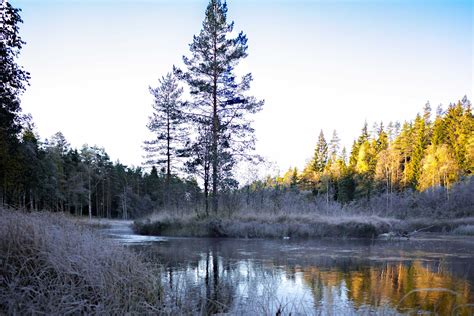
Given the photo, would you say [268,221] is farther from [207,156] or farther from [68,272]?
[68,272]

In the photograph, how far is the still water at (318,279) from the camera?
546cm

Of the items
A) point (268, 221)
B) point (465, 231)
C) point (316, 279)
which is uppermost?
point (268, 221)

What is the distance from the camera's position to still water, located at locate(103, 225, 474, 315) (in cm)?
546

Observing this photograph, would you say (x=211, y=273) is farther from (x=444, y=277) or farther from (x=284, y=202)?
(x=284, y=202)

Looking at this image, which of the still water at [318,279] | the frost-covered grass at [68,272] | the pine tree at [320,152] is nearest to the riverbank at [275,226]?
the still water at [318,279]

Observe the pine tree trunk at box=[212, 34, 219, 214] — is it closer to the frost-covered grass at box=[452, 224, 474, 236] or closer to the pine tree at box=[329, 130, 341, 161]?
the frost-covered grass at box=[452, 224, 474, 236]

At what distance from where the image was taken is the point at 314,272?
8.60 meters

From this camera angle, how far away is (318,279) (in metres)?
7.80

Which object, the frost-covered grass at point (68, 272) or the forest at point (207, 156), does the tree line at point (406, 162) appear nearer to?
the forest at point (207, 156)

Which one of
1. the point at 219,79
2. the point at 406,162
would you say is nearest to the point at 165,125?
the point at 219,79

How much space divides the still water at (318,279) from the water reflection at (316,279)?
0.05 feet

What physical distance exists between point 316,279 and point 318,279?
43 mm

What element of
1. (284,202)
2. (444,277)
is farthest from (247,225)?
(444,277)

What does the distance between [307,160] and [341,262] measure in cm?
6975
